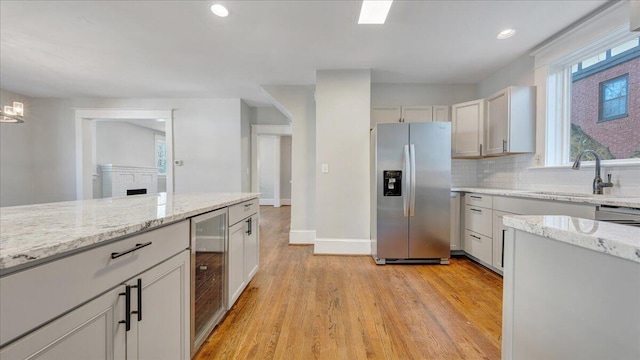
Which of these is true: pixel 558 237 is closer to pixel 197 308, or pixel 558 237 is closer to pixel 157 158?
pixel 197 308

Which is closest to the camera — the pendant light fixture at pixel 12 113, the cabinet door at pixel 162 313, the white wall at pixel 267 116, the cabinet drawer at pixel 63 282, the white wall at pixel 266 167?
the cabinet drawer at pixel 63 282

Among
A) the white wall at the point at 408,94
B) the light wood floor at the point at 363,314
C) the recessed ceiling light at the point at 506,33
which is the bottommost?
the light wood floor at the point at 363,314

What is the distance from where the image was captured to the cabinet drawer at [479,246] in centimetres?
267

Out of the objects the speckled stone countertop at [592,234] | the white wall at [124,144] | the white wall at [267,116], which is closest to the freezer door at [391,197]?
the speckled stone countertop at [592,234]

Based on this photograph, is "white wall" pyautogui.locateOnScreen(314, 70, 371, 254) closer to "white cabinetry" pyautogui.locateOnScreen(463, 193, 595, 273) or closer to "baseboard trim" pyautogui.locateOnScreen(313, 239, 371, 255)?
"baseboard trim" pyautogui.locateOnScreen(313, 239, 371, 255)

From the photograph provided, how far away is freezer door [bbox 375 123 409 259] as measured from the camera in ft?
9.47

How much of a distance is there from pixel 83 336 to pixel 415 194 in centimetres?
283

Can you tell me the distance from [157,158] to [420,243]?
793 cm

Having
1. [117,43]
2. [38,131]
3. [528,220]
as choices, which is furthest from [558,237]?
[38,131]

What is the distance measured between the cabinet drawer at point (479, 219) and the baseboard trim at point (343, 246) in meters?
1.22

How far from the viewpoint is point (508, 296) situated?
3.05 feet

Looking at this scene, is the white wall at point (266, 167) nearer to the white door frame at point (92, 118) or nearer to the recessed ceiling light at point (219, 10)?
the white door frame at point (92, 118)

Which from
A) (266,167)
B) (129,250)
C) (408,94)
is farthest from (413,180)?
(266,167)

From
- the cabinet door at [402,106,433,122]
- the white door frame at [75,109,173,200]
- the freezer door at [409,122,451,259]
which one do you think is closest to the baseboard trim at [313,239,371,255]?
the freezer door at [409,122,451,259]
